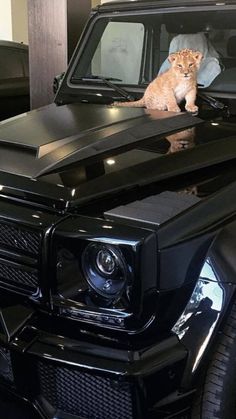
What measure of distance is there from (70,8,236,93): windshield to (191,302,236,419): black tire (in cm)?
135

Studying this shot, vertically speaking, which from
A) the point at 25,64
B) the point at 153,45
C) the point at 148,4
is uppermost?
the point at 148,4

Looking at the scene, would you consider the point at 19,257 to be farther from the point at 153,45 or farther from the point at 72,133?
the point at 153,45

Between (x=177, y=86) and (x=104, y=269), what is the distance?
1275 mm

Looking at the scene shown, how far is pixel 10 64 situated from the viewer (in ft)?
22.5

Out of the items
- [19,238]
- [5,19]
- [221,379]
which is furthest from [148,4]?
[5,19]

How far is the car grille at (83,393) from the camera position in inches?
66.3

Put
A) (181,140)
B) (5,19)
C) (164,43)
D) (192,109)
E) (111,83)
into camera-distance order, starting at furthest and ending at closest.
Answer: (5,19) → (164,43) → (111,83) → (192,109) → (181,140)

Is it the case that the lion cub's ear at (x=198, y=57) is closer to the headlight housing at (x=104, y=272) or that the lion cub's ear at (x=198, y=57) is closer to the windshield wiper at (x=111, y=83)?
the windshield wiper at (x=111, y=83)

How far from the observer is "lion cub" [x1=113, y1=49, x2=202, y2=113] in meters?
2.65

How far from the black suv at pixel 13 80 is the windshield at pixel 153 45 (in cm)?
339

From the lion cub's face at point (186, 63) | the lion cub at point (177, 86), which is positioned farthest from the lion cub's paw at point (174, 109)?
the lion cub's face at point (186, 63)

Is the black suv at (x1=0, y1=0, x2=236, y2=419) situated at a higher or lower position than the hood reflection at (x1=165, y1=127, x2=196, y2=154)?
lower

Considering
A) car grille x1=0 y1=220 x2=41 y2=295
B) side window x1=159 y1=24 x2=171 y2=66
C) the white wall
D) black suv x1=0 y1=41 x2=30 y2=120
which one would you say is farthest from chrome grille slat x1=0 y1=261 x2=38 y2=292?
the white wall

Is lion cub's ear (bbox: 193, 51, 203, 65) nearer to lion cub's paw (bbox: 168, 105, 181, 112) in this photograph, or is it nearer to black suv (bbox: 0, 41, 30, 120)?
lion cub's paw (bbox: 168, 105, 181, 112)
